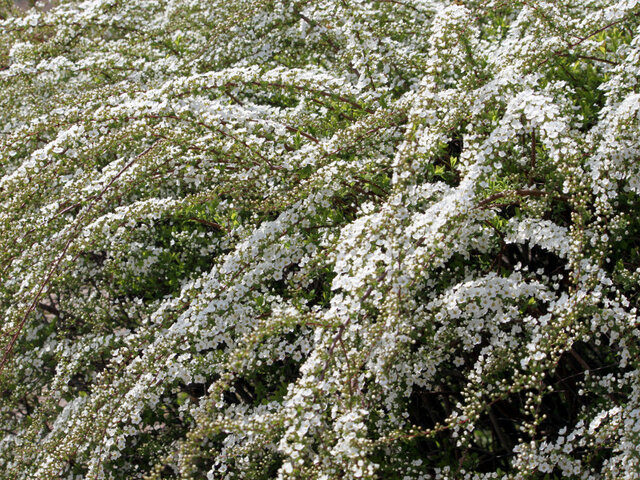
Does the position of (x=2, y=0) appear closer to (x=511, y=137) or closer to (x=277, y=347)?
(x=277, y=347)

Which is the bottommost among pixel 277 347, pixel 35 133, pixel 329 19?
pixel 277 347

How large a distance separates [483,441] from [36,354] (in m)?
3.23

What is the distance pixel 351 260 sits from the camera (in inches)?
111

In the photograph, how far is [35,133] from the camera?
166 inches

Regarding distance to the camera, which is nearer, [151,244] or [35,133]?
[35,133]

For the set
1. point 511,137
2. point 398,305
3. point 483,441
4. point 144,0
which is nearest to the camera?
point 398,305

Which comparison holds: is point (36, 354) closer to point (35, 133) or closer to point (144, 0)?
point (35, 133)

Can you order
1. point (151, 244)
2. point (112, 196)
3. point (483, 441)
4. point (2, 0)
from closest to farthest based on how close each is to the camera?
point (483, 441) → point (112, 196) → point (151, 244) → point (2, 0)

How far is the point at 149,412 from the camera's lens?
3752mm

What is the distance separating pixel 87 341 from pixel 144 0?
3566mm

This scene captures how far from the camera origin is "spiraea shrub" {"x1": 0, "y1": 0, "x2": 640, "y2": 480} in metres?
2.54

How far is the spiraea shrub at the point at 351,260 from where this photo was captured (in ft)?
8.33

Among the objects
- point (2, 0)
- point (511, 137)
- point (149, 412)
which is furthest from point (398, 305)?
point (2, 0)

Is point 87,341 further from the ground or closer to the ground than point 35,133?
closer to the ground
